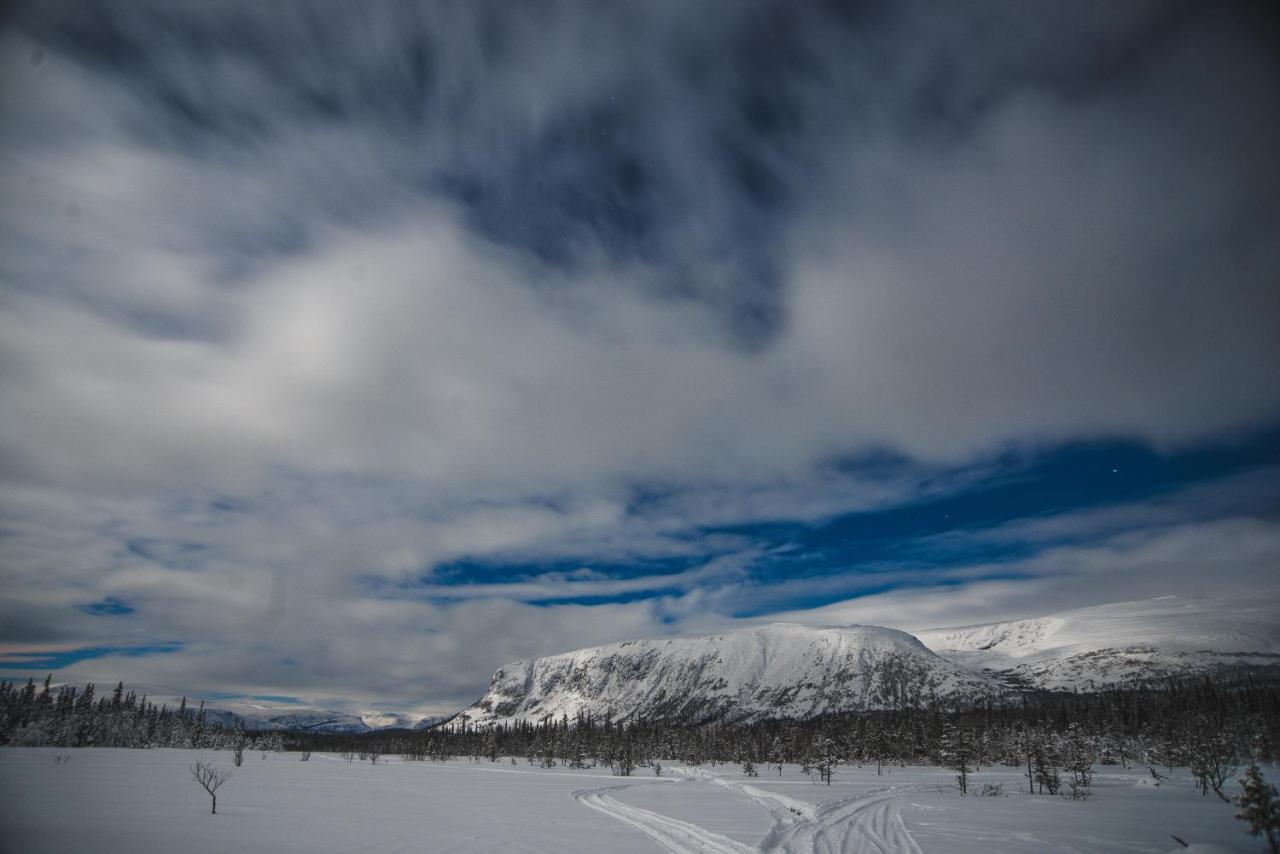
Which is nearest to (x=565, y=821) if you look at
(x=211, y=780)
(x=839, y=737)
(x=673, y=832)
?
(x=673, y=832)

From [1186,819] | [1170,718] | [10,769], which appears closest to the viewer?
[1186,819]

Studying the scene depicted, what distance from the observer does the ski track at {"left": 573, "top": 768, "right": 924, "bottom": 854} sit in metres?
24.6

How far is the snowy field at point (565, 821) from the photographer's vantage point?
23719 millimetres

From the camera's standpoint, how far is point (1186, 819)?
3447 cm

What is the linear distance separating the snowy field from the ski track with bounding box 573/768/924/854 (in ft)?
0.34

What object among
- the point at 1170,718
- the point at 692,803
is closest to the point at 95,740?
the point at 692,803

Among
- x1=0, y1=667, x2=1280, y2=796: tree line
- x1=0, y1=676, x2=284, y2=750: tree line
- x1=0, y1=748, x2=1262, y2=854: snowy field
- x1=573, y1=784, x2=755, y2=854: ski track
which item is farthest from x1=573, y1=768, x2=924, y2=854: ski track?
x1=0, y1=676, x2=284, y2=750: tree line

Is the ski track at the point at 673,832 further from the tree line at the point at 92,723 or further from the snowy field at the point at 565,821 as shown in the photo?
the tree line at the point at 92,723

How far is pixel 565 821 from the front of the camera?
1286 inches

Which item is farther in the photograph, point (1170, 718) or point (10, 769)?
point (1170, 718)

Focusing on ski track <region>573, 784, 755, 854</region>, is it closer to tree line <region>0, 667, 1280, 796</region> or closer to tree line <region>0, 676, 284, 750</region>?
tree line <region>0, 667, 1280, 796</region>

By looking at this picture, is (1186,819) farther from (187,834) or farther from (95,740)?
(95,740)

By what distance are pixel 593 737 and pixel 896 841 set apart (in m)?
151

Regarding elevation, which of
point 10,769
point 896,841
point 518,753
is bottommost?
point 518,753
